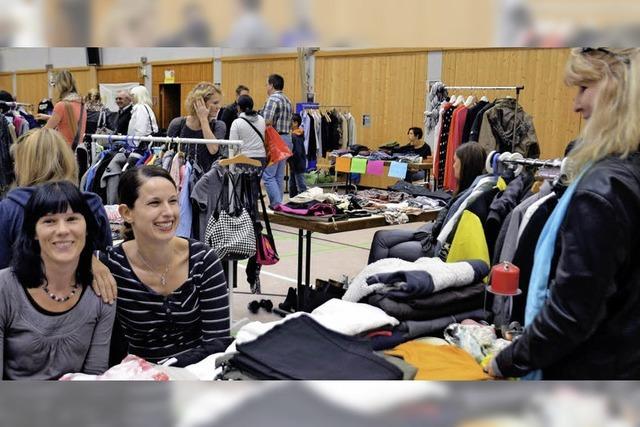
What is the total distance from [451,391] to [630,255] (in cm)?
85

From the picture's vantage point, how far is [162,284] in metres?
1.69

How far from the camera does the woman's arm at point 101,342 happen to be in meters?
1.31

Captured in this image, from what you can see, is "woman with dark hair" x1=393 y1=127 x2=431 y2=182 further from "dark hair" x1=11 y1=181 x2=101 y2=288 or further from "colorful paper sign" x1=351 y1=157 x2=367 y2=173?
"dark hair" x1=11 y1=181 x2=101 y2=288

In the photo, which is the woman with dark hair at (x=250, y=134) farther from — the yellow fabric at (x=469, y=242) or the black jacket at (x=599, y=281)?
the black jacket at (x=599, y=281)

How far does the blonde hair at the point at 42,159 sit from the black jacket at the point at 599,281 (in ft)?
5.80

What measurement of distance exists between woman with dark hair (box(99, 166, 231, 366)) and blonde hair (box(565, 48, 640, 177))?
106 centimetres

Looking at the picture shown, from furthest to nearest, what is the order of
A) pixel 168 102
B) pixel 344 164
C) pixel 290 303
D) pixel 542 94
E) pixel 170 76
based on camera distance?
pixel 168 102 < pixel 170 76 < pixel 542 94 < pixel 344 164 < pixel 290 303

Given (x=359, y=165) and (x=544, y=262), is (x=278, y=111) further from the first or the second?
(x=544, y=262)

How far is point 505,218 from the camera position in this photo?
233 centimetres

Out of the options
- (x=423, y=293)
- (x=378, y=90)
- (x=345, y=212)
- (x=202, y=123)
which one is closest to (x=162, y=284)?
(x=423, y=293)

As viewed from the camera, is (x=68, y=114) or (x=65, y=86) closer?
(x=68, y=114)

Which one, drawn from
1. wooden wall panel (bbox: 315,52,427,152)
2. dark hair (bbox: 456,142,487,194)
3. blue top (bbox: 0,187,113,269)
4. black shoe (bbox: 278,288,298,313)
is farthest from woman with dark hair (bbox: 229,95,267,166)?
wooden wall panel (bbox: 315,52,427,152)

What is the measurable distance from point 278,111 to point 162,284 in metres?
5.06

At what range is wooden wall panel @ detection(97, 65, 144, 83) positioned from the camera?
14648mm
